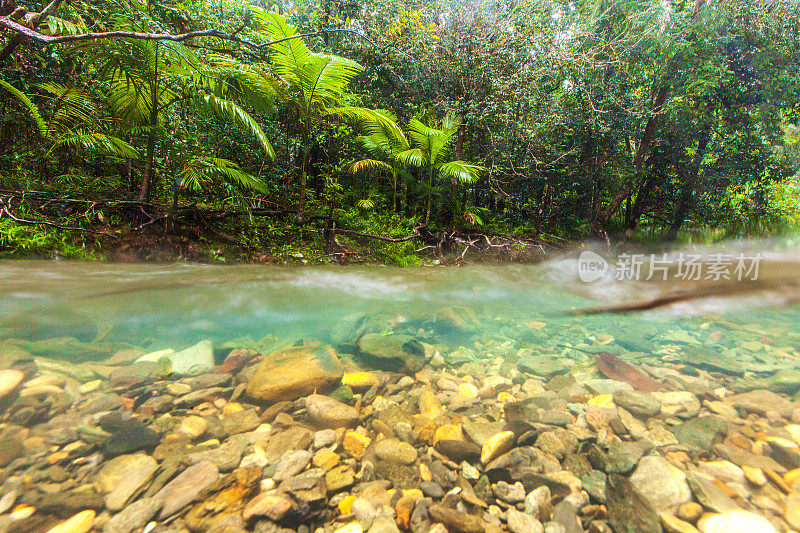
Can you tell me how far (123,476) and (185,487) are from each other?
22 cm

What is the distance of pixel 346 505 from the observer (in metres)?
1.02

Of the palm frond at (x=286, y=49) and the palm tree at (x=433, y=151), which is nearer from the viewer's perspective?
the palm frond at (x=286, y=49)

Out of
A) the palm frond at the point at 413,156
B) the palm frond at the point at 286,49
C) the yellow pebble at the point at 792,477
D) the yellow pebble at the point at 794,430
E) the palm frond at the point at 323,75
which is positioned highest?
the palm frond at the point at 286,49

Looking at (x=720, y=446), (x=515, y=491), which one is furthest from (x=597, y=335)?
(x=515, y=491)

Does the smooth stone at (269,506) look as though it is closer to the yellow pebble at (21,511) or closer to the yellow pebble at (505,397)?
the yellow pebble at (21,511)

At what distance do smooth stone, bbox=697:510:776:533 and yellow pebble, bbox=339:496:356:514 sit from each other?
1053mm

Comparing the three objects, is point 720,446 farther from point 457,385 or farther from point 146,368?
point 146,368

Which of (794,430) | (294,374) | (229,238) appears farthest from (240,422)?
→ (229,238)

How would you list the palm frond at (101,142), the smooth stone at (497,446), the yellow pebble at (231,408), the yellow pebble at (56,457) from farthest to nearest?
1. the palm frond at (101,142)
2. the yellow pebble at (231,408)
3. the smooth stone at (497,446)
4. the yellow pebble at (56,457)

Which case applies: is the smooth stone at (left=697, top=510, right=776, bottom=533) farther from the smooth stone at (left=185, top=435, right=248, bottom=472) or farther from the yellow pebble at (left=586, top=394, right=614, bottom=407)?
the smooth stone at (left=185, top=435, right=248, bottom=472)

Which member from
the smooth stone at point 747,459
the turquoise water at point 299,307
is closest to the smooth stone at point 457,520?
the smooth stone at point 747,459

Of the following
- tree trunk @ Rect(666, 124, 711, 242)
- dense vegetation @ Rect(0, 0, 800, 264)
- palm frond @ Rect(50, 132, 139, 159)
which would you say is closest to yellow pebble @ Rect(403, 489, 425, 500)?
dense vegetation @ Rect(0, 0, 800, 264)

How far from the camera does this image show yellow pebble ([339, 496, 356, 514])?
1002mm

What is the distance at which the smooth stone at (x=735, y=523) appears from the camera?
92 cm
